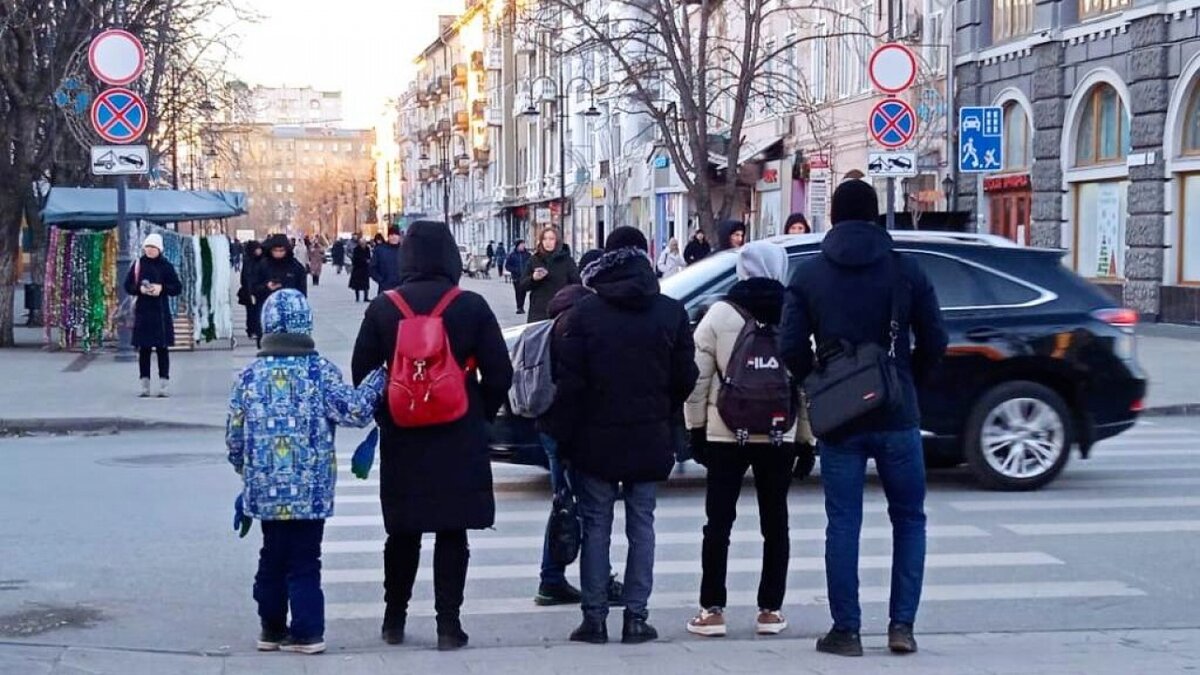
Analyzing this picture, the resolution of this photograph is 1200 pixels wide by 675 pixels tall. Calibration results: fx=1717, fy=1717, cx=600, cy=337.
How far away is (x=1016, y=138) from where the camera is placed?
3472 cm

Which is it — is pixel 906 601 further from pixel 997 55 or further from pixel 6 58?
pixel 997 55

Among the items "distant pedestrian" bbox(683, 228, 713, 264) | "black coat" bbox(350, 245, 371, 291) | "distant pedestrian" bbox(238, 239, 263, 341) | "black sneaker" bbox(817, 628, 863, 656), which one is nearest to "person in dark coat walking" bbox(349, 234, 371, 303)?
"black coat" bbox(350, 245, 371, 291)

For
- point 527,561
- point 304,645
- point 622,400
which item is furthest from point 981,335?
point 304,645

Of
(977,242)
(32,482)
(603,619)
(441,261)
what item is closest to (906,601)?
(603,619)

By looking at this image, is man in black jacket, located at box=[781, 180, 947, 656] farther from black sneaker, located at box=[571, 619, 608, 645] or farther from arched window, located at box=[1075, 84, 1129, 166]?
arched window, located at box=[1075, 84, 1129, 166]

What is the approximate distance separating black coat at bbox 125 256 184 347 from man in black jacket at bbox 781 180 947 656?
12132 mm

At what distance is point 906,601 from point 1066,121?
2645 cm

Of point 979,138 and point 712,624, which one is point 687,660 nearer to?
point 712,624

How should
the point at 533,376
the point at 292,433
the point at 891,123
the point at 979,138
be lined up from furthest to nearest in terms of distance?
the point at 979,138 → the point at 891,123 → the point at 533,376 → the point at 292,433

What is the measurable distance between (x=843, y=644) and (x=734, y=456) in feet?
3.14

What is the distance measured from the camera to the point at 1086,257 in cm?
3241

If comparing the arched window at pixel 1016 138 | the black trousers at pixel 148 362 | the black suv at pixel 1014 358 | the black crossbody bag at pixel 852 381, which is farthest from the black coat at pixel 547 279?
the arched window at pixel 1016 138

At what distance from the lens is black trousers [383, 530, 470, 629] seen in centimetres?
739

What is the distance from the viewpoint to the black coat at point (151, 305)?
1792 centimetres
